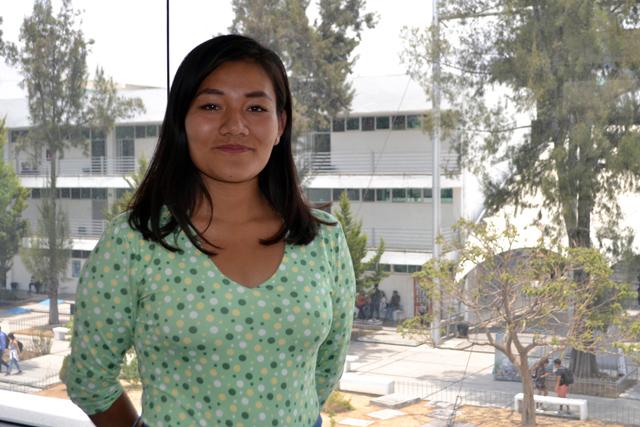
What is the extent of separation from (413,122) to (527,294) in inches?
26.2

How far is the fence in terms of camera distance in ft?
9.23

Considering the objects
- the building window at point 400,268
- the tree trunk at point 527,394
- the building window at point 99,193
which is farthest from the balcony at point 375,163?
the building window at point 99,193

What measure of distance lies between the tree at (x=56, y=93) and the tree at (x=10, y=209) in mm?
94

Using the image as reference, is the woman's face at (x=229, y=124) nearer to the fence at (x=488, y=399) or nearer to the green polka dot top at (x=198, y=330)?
the green polka dot top at (x=198, y=330)

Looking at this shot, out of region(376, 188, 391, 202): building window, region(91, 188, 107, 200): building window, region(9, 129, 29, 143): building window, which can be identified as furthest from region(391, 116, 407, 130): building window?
region(9, 129, 29, 143): building window

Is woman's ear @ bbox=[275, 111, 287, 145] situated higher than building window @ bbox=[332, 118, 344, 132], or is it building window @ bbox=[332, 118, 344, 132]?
building window @ bbox=[332, 118, 344, 132]

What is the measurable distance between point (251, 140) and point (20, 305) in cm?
310

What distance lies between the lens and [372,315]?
319 cm

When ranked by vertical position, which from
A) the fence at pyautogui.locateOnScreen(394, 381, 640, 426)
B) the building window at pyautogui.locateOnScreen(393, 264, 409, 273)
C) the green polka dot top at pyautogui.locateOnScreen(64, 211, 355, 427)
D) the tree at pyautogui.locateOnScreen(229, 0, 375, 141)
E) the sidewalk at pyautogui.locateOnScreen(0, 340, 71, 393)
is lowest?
the sidewalk at pyautogui.locateOnScreen(0, 340, 71, 393)

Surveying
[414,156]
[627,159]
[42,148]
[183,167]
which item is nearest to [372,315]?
[414,156]

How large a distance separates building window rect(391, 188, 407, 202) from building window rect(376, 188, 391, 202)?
0.05 feet

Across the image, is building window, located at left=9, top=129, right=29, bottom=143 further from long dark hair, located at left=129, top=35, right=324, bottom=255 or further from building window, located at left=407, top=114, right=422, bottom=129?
long dark hair, located at left=129, top=35, right=324, bottom=255

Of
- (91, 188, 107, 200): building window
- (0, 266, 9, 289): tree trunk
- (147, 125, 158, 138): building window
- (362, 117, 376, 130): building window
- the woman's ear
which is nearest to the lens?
the woman's ear

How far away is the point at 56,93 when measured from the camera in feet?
12.6
